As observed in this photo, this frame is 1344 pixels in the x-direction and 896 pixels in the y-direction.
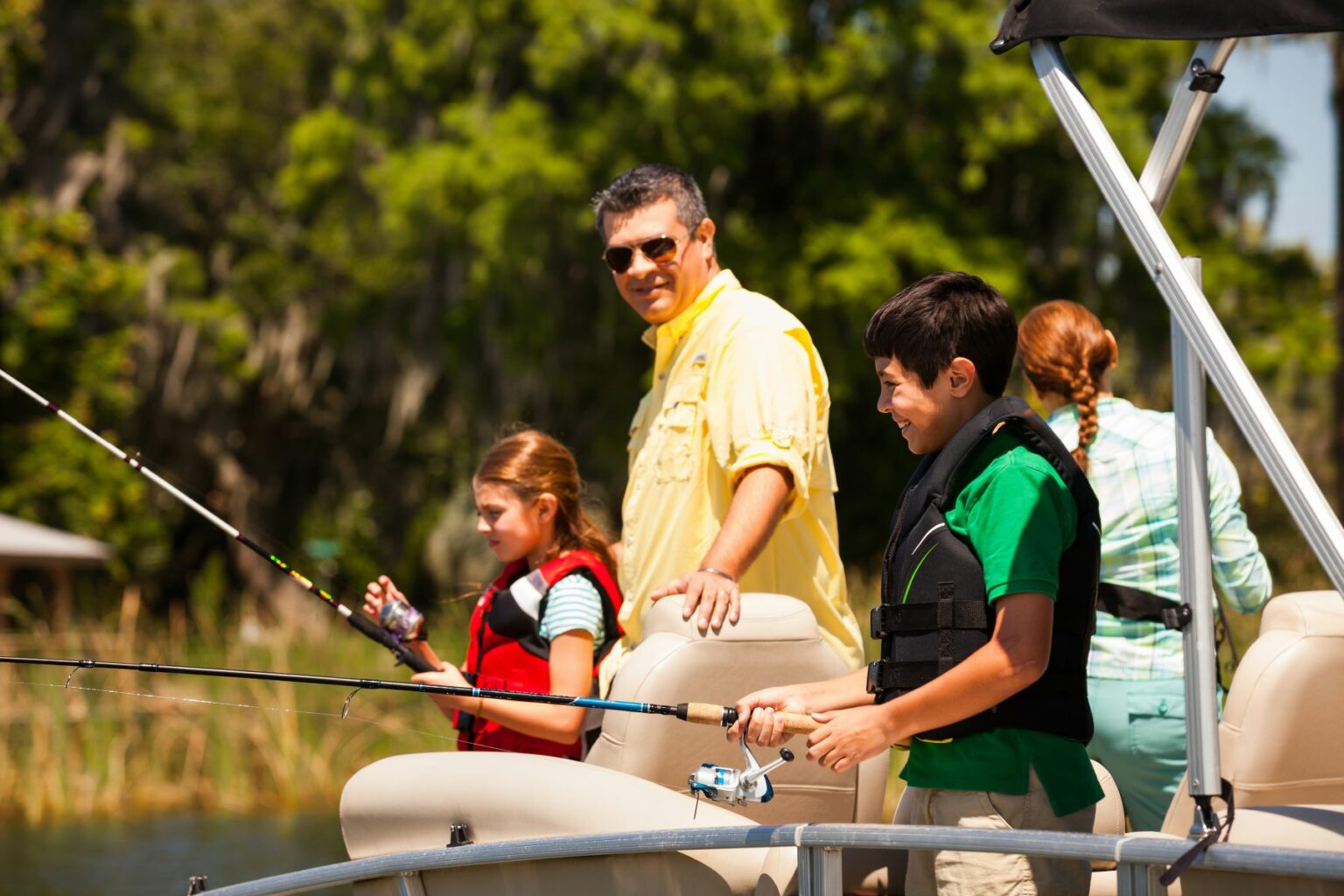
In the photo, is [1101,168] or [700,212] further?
[700,212]

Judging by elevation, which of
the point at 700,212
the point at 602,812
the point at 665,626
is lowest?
the point at 602,812

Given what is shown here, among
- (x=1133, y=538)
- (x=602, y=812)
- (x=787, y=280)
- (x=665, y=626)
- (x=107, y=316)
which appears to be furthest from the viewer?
(x=107, y=316)

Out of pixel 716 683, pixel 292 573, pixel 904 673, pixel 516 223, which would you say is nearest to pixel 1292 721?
pixel 904 673

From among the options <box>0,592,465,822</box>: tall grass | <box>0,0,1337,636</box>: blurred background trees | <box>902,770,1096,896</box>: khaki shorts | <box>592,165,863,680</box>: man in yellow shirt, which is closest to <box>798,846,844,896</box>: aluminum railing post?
<box>902,770,1096,896</box>: khaki shorts

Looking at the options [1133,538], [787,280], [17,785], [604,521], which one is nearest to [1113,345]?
[1133,538]

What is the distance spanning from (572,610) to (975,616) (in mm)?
1291

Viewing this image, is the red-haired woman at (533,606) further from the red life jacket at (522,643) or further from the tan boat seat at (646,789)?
the tan boat seat at (646,789)

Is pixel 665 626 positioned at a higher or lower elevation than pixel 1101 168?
lower

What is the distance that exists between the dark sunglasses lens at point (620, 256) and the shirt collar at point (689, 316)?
162mm

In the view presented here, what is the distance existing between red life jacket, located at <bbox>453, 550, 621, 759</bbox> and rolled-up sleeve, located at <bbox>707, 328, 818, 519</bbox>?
0.38 meters

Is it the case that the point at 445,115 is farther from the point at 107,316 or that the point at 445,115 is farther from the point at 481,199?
the point at 107,316

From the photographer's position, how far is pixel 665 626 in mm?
3023

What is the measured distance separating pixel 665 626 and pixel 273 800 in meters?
7.91

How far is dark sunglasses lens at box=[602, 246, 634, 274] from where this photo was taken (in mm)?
3668
